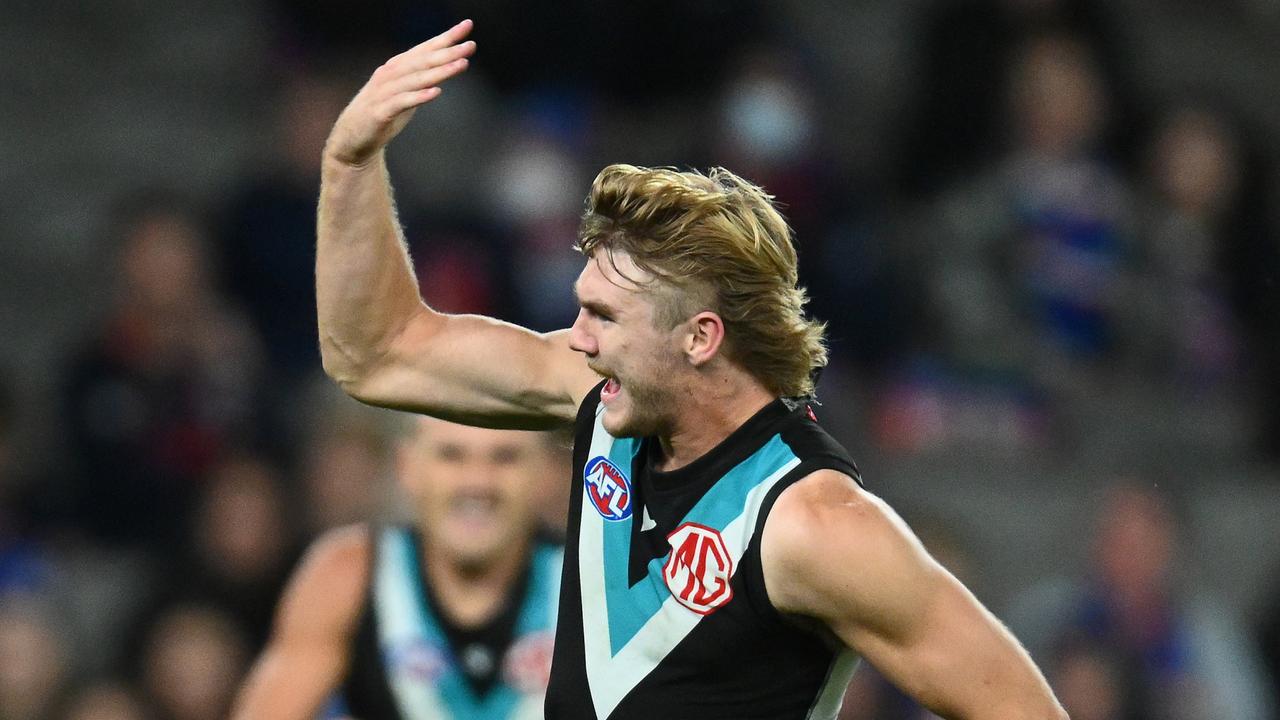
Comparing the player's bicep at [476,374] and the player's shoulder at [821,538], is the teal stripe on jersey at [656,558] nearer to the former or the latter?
the player's shoulder at [821,538]

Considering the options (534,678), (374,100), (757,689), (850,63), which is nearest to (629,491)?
(757,689)

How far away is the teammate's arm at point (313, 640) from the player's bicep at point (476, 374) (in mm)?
1369

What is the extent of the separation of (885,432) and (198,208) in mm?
3304

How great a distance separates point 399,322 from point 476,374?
0.19 metres

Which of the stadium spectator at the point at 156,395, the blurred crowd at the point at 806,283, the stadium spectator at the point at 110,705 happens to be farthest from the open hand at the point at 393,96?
the stadium spectator at the point at 156,395

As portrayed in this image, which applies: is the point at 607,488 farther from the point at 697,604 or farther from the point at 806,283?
the point at 806,283

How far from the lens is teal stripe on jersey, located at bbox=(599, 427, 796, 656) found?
3.47 metres

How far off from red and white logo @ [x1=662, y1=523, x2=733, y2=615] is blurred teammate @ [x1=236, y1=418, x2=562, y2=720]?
1773 mm

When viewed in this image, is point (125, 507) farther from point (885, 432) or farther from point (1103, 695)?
point (1103, 695)

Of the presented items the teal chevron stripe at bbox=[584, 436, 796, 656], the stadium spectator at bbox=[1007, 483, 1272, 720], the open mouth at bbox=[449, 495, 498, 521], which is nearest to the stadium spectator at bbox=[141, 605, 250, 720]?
the open mouth at bbox=[449, 495, 498, 521]

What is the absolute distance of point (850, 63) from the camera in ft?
33.7

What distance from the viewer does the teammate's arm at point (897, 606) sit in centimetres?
327

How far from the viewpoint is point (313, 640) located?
515cm

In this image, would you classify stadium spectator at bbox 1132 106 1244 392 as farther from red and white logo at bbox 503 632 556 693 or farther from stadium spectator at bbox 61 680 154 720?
stadium spectator at bbox 61 680 154 720
